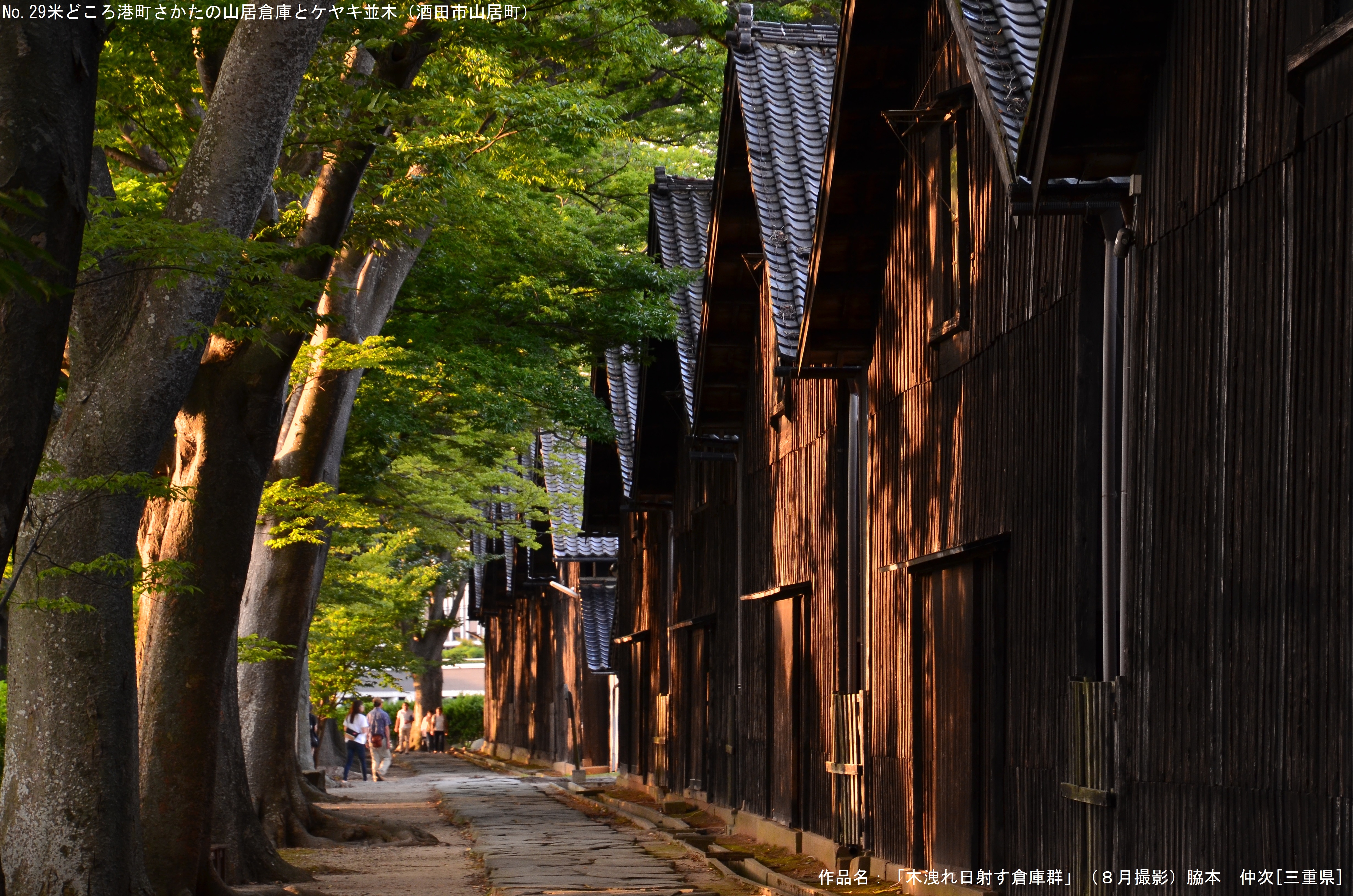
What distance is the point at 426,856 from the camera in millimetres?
17719

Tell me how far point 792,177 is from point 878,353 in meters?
3.09

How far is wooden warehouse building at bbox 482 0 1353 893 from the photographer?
22.5 feet

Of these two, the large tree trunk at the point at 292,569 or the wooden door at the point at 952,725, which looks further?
the large tree trunk at the point at 292,569

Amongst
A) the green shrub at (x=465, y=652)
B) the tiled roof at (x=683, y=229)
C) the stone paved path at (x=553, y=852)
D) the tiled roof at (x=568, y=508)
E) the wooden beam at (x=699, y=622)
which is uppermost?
the tiled roof at (x=683, y=229)

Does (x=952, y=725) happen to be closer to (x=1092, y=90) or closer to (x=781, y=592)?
(x=1092, y=90)

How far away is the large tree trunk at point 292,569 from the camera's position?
1747 cm

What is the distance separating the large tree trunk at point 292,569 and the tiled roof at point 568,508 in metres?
18.1

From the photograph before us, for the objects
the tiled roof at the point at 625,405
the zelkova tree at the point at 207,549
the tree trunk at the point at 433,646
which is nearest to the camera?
the zelkova tree at the point at 207,549

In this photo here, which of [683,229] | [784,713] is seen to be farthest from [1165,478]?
[683,229]

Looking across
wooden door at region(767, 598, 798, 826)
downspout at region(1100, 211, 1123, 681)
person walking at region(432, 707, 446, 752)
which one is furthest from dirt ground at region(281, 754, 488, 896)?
person walking at region(432, 707, 446, 752)

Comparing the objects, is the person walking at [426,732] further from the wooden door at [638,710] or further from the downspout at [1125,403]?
the downspout at [1125,403]

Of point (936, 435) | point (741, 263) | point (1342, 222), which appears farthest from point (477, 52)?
point (1342, 222)

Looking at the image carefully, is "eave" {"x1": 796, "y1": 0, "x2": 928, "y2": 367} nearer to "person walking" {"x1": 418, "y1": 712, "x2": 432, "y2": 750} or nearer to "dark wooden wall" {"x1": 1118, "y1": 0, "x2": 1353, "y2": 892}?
"dark wooden wall" {"x1": 1118, "y1": 0, "x2": 1353, "y2": 892}

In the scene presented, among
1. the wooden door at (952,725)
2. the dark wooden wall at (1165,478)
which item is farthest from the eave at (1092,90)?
the wooden door at (952,725)
